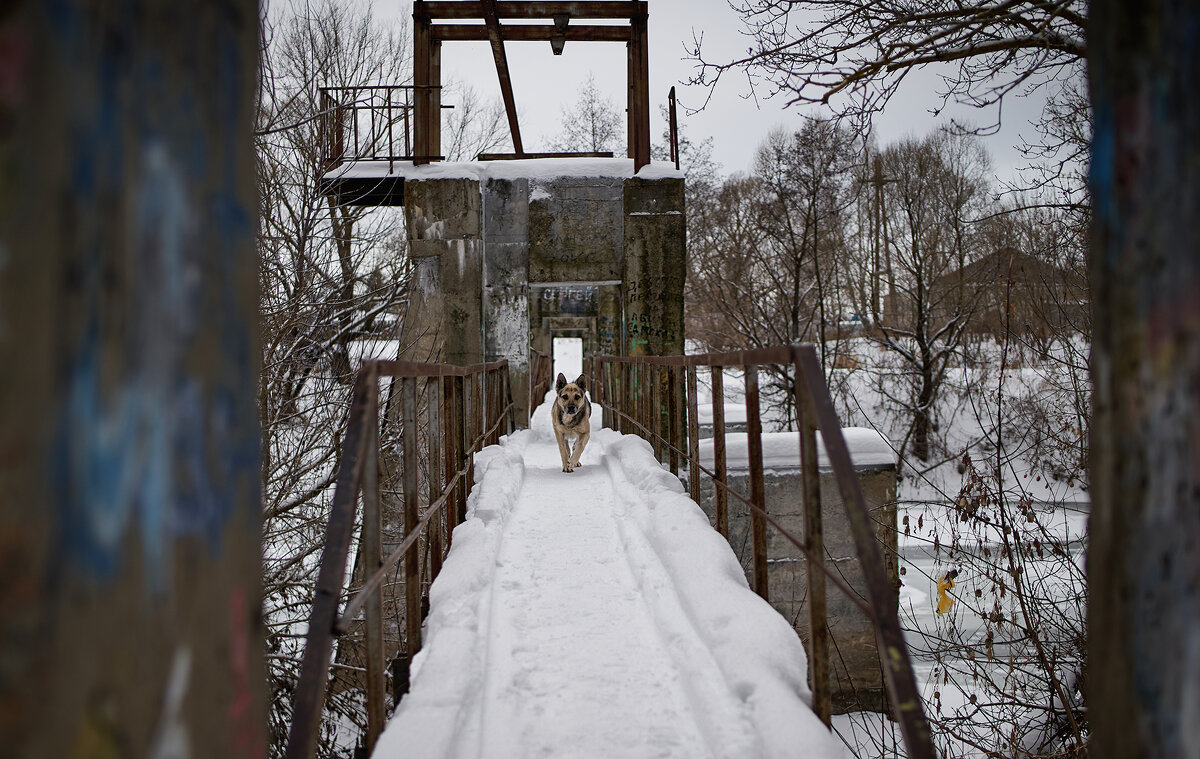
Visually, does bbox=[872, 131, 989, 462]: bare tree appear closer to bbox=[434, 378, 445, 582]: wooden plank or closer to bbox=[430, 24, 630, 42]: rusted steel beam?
bbox=[430, 24, 630, 42]: rusted steel beam

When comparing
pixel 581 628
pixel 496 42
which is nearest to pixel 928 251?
pixel 496 42

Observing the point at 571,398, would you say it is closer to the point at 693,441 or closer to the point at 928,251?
the point at 693,441

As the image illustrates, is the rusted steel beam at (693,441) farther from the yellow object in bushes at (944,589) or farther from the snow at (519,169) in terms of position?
the snow at (519,169)

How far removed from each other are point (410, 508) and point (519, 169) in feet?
35.1

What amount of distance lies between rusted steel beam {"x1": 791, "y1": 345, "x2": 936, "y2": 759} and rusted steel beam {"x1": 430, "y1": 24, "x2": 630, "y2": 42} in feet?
38.3

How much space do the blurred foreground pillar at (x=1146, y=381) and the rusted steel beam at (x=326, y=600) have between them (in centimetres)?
157

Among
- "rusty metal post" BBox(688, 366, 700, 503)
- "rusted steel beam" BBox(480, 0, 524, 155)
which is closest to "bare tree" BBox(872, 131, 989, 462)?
"rusted steel beam" BBox(480, 0, 524, 155)

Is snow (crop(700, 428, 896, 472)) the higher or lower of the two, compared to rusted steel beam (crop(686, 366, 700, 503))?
lower

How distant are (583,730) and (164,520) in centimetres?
200

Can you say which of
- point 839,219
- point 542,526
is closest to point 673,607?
point 542,526

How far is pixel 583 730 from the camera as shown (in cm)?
266

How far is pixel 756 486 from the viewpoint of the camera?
3662 mm

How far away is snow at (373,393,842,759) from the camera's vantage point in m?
2.51

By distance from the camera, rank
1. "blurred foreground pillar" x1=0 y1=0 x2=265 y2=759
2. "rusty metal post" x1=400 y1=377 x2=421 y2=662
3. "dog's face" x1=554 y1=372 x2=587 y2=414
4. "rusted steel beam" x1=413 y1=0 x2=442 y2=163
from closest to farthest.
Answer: "blurred foreground pillar" x1=0 y1=0 x2=265 y2=759
"rusty metal post" x1=400 y1=377 x2=421 y2=662
"dog's face" x1=554 y1=372 x2=587 y2=414
"rusted steel beam" x1=413 y1=0 x2=442 y2=163
